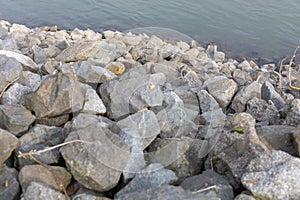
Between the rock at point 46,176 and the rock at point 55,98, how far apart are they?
642 mm

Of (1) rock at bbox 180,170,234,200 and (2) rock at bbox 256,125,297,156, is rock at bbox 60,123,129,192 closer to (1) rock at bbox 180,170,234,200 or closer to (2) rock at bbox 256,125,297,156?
(1) rock at bbox 180,170,234,200

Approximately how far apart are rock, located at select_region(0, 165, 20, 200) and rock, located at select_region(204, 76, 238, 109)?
7.43 ft

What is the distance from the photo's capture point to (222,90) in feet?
12.8

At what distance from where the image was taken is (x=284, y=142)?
8.82ft

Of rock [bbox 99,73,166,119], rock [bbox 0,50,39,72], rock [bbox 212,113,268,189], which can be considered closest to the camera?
rock [bbox 212,113,268,189]

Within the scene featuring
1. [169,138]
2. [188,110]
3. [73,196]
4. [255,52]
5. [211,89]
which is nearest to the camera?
[73,196]

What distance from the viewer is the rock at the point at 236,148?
2.44 meters

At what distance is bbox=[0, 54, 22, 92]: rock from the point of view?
3184 millimetres

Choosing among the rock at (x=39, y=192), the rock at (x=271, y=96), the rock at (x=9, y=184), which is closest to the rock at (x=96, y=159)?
the rock at (x=39, y=192)

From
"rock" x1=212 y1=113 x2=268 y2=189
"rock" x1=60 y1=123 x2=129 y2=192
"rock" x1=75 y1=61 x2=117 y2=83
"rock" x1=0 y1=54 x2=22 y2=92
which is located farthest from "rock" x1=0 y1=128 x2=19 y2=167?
"rock" x1=212 y1=113 x2=268 y2=189

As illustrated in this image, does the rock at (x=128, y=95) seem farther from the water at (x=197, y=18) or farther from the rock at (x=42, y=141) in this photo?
the water at (x=197, y=18)

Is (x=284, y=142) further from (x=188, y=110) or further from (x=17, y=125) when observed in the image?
(x=17, y=125)

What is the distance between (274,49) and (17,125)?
9.18 metres

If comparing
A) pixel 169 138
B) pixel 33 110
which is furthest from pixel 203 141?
pixel 33 110
